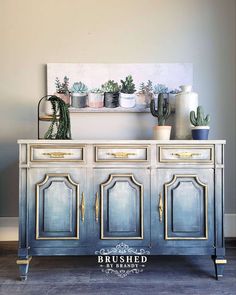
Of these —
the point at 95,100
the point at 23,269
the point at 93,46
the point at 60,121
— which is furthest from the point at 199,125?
the point at 23,269

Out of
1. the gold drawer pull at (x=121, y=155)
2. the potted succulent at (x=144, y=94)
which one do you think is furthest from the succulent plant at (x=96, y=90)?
the gold drawer pull at (x=121, y=155)

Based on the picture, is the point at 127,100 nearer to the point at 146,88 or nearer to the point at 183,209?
the point at 146,88

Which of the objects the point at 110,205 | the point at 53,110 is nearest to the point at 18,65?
the point at 53,110

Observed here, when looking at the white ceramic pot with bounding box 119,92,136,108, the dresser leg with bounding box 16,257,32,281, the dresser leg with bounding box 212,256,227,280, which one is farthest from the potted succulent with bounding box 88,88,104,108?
the dresser leg with bounding box 212,256,227,280

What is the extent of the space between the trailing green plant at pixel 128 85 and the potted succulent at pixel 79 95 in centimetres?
31

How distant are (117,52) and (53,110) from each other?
0.81 meters

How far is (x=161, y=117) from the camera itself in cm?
222

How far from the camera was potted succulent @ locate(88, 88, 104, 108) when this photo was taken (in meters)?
2.47

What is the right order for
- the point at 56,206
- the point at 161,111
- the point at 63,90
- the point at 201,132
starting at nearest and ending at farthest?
1. the point at 56,206
2. the point at 201,132
3. the point at 161,111
4. the point at 63,90

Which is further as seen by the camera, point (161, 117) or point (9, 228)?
point (9, 228)

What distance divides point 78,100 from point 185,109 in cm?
89

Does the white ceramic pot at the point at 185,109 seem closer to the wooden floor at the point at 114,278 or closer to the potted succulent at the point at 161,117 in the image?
the potted succulent at the point at 161,117

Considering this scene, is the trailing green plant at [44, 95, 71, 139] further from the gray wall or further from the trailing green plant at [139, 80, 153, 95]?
the trailing green plant at [139, 80, 153, 95]

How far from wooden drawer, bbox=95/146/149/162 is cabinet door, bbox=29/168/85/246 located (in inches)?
6.6
